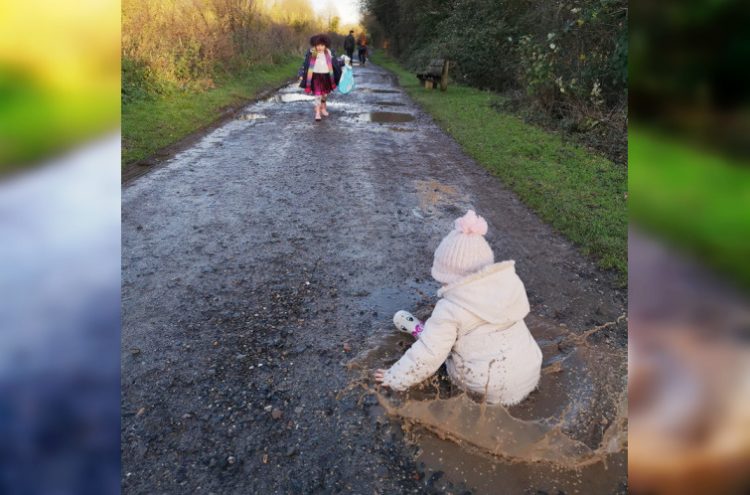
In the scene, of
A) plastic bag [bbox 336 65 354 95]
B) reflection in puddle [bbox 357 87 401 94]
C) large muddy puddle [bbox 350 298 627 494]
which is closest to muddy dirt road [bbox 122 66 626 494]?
large muddy puddle [bbox 350 298 627 494]

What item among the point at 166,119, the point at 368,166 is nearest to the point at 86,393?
the point at 368,166

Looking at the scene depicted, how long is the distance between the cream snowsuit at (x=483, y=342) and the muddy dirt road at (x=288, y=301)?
39 centimetres

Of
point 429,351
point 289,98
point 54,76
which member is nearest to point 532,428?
point 429,351

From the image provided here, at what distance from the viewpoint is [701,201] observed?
20.2 inches

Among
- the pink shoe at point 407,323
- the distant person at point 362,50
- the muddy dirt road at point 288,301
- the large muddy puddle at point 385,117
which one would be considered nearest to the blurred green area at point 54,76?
the muddy dirt road at point 288,301

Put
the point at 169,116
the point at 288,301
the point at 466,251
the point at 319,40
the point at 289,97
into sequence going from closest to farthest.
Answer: the point at 466,251 < the point at 288,301 < the point at 169,116 < the point at 319,40 < the point at 289,97

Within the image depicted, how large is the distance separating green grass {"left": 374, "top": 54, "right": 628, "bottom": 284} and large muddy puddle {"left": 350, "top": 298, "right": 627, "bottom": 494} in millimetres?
1422

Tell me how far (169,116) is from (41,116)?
11628mm

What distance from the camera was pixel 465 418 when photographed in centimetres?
297

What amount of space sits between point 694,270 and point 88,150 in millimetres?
641

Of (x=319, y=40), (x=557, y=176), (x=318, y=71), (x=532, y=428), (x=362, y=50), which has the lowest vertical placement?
(x=532, y=428)

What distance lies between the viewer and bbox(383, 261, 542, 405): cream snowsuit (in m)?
2.81

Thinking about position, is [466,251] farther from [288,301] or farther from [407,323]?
[288,301]

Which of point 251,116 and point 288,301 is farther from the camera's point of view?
point 251,116
